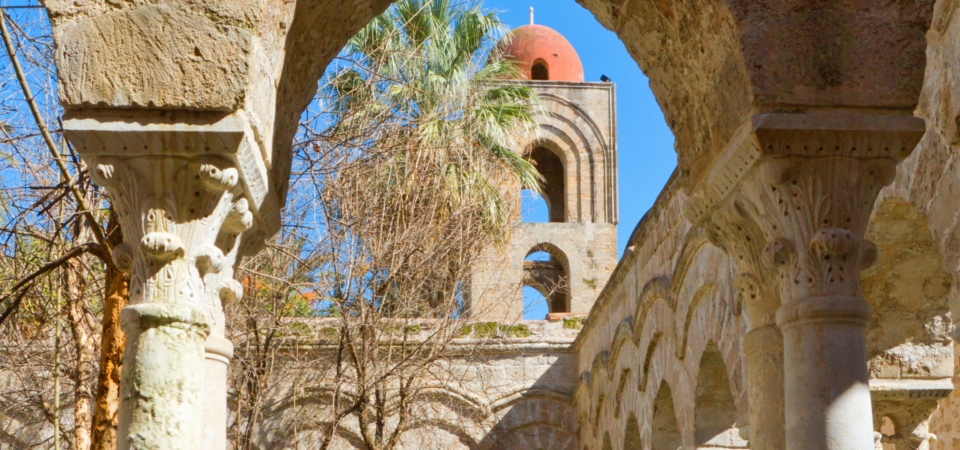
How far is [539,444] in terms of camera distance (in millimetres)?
13492

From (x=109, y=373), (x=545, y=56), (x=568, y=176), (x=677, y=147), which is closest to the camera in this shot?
(x=677, y=147)

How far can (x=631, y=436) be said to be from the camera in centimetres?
1026

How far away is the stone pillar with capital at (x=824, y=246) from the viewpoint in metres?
3.03

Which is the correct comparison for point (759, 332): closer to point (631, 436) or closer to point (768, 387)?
point (768, 387)

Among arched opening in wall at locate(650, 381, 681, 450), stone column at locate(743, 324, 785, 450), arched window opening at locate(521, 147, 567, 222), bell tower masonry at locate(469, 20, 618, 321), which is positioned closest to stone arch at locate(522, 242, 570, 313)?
bell tower masonry at locate(469, 20, 618, 321)

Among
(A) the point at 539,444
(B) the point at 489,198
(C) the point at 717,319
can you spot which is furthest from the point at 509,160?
(C) the point at 717,319

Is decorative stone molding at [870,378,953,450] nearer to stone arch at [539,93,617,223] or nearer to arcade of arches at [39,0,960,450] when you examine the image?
arcade of arches at [39,0,960,450]

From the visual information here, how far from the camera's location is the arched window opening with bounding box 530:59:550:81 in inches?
926

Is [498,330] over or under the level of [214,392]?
over

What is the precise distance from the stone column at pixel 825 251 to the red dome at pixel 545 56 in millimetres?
20017

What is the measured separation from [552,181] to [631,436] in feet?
44.8

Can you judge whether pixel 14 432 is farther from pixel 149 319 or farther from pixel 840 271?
pixel 840 271

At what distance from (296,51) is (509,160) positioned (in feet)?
42.6

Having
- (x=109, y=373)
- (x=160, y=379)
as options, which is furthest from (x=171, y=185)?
(x=109, y=373)
